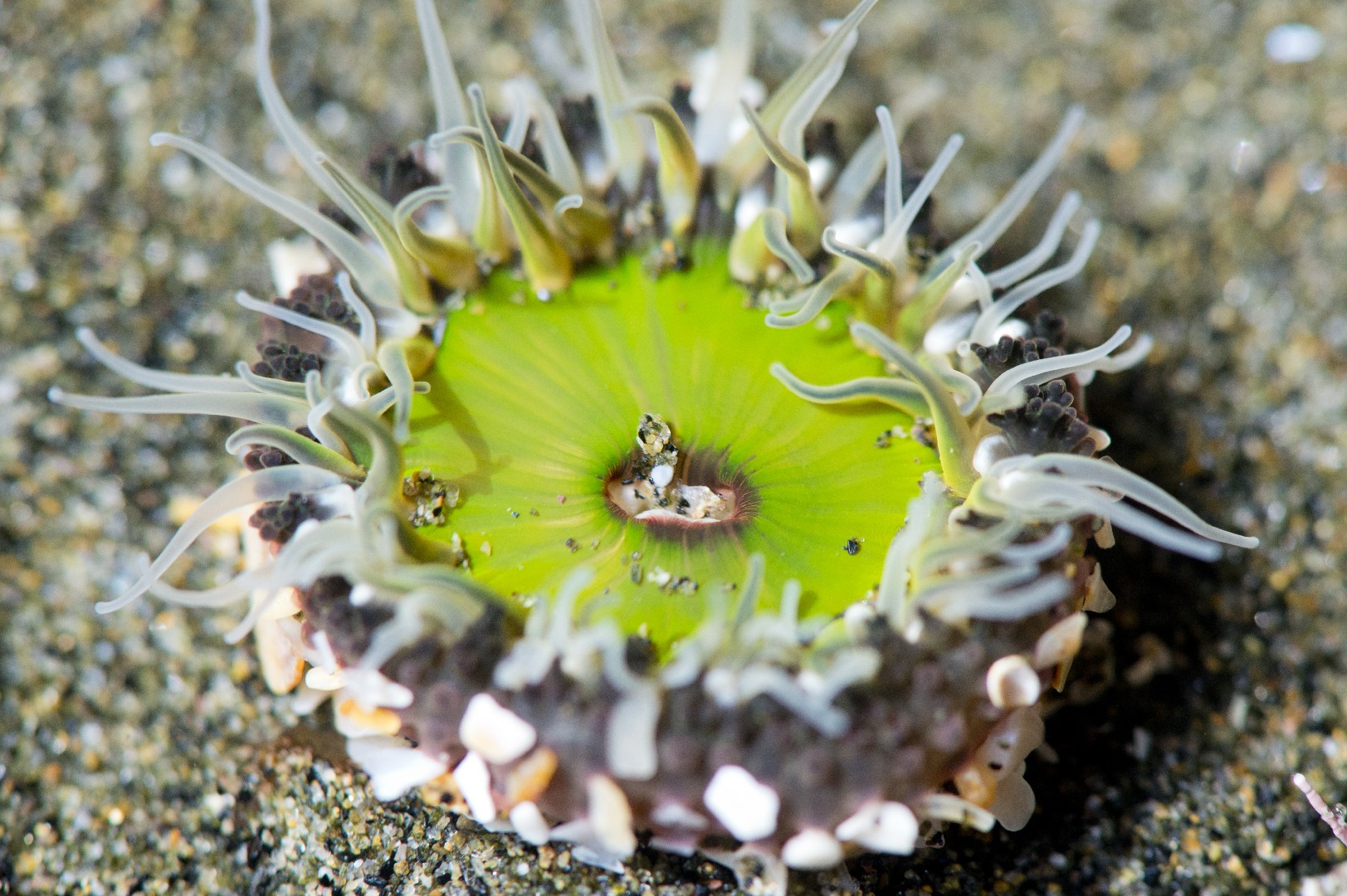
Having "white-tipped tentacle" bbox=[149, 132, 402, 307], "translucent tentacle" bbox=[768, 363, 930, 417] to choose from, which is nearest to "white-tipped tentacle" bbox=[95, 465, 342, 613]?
"white-tipped tentacle" bbox=[149, 132, 402, 307]

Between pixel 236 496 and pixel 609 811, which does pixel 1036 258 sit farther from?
pixel 236 496

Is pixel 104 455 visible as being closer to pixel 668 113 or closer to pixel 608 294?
pixel 608 294

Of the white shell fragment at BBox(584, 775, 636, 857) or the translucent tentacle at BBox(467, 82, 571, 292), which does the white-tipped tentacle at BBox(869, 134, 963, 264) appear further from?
the white shell fragment at BBox(584, 775, 636, 857)

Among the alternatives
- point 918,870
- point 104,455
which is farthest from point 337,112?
point 918,870

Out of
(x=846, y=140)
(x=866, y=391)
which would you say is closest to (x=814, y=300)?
(x=866, y=391)

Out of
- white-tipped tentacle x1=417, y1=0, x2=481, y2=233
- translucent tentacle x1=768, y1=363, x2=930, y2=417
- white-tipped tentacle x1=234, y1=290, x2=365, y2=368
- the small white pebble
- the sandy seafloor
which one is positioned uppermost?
white-tipped tentacle x1=417, y1=0, x2=481, y2=233

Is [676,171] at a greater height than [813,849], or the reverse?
[676,171]
